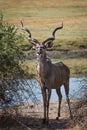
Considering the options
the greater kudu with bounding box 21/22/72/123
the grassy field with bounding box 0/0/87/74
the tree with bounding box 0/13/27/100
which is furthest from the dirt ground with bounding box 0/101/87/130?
the grassy field with bounding box 0/0/87/74

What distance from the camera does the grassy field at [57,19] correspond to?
1713 inches

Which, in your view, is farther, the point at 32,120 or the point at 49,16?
the point at 49,16

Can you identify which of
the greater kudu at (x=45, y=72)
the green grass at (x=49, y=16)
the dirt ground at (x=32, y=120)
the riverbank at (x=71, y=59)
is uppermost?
the greater kudu at (x=45, y=72)

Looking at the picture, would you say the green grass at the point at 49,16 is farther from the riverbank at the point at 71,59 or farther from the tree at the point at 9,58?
the tree at the point at 9,58

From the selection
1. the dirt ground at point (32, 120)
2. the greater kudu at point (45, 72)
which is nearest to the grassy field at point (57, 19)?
the dirt ground at point (32, 120)

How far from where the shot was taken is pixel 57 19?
6166 centimetres

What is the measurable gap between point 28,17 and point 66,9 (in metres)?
10.6

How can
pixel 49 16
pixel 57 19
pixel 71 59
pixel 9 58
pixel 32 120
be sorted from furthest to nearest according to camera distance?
pixel 49 16 → pixel 57 19 → pixel 71 59 → pixel 32 120 → pixel 9 58

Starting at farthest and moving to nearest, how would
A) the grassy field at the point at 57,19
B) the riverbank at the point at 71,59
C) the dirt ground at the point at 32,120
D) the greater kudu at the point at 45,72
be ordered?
the grassy field at the point at 57,19
the riverbank at the point at 71,59
the greater kudu at the point at 45,72
the dirt ground at the point at 32,120

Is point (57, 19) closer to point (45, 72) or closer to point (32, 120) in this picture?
point (32, 120)

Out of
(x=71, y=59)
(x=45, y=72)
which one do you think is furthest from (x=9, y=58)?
(x=71, y=59)

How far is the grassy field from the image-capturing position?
4350 cm

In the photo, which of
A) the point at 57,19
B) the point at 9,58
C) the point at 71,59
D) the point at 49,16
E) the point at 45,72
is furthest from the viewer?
the point at 49,16

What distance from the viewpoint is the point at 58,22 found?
5862 cm
